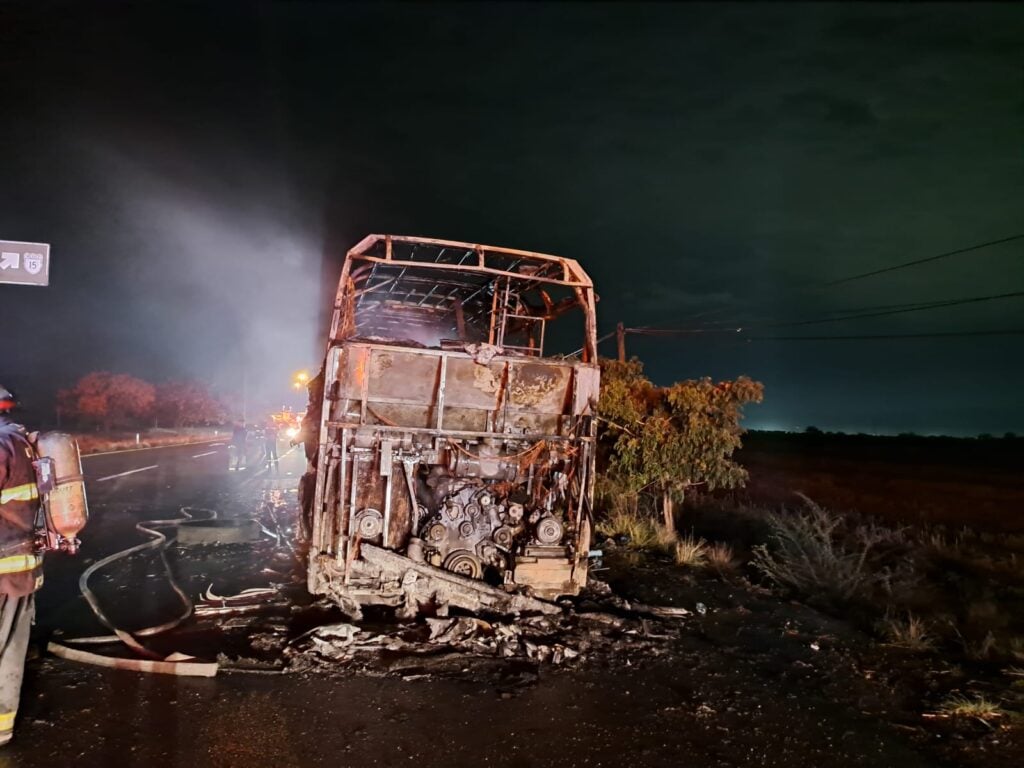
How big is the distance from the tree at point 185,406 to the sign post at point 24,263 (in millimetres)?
66272

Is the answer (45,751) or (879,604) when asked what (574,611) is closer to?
(879,604)

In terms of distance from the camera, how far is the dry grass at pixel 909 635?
6133mm

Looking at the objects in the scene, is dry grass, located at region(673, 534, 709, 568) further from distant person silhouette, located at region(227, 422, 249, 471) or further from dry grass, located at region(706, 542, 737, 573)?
distant person silhouette, located at region(227, 422, 249, 471)

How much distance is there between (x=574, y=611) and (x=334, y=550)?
268 centimetres

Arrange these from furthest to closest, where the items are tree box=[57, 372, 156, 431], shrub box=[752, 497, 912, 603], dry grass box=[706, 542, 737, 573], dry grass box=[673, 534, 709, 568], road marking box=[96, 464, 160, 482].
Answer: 1. tree box=[57, 372, 156, 431]
2. road marking box=[96, 464, 160, 482]
3. dry grass box=[673, 534, 709, 568]
4. dry grass box=[706, 542, 737, 573]
5. shrub box=[752, 497, 912, 603]

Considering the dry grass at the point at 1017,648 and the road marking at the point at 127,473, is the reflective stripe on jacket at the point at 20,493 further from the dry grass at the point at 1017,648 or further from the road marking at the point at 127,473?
the road marking at the point at 127,473

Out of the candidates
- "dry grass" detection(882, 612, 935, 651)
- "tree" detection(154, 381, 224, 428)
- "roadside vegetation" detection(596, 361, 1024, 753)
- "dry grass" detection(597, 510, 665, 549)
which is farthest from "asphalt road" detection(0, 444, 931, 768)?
"tree" detection(154, 381, 224, 428)

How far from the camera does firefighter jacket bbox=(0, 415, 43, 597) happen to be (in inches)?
152

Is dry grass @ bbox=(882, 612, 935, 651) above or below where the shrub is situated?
below

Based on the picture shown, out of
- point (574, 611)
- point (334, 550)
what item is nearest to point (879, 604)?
point (574, 611)

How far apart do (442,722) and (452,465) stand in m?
3.26

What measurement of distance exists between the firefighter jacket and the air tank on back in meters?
0.16

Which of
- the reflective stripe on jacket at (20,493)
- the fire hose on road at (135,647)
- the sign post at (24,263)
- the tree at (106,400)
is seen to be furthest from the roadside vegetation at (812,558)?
the tree at (106,400)

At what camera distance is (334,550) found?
6.73 metres
